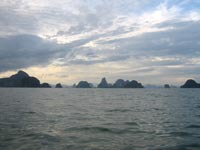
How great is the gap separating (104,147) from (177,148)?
552 centimetres

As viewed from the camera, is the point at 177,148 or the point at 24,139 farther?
the point at 24,139

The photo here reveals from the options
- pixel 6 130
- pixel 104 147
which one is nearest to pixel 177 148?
pixel 104 147

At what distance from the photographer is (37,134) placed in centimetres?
2556

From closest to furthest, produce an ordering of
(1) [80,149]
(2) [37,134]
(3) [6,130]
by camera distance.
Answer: (1) [80,149]
(2) [37,134]
(3) [6,130]

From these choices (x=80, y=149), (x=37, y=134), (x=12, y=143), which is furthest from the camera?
(x=37, y=134)

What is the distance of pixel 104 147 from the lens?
20828mm

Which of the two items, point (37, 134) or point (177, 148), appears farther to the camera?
point (37, 134)

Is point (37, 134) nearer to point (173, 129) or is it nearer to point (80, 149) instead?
point (80, 149)

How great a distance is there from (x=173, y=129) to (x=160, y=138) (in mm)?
5606

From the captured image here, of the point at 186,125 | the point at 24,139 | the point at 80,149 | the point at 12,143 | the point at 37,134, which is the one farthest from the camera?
the point at 186,125

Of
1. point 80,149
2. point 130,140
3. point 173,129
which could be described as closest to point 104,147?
point 80,149

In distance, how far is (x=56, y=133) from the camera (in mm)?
26359

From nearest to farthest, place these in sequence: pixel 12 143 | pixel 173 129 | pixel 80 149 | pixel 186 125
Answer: pixel 80 149 → pixel 12 143 → pixel 173 129 → pixel 186 125

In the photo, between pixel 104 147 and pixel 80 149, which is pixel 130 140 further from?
pixel 80 149
